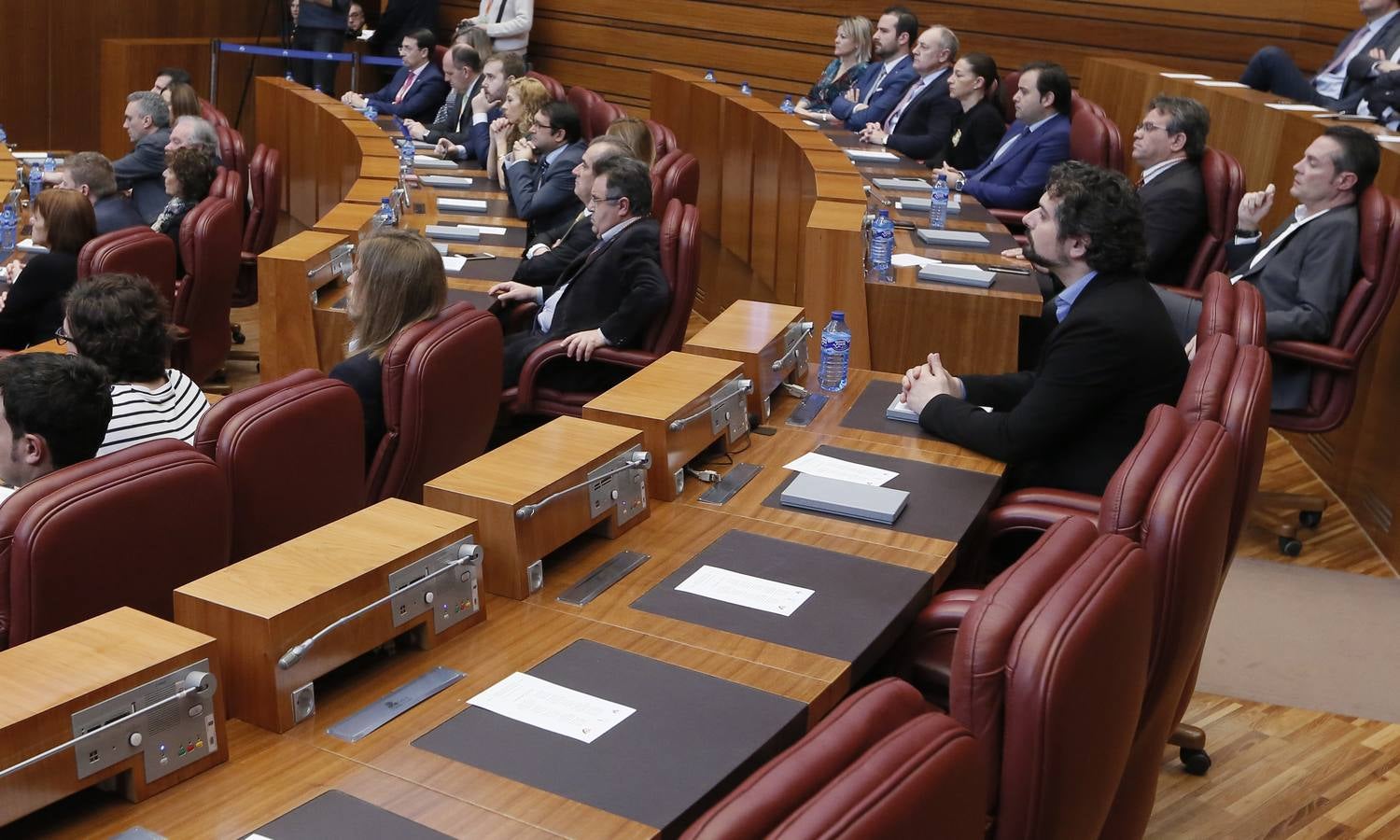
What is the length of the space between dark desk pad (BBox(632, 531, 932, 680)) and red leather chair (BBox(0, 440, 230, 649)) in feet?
2.41

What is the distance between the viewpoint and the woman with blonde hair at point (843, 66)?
827cm

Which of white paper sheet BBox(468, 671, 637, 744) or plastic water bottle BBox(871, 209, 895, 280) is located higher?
plastic water bottle BBox(871, 209, 895, 280)

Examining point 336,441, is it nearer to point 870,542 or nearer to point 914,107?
point 870,542

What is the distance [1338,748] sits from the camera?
334 cm

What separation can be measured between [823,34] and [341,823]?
26.9 feet

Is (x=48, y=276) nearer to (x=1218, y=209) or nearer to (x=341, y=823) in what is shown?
(x=341, y=823)

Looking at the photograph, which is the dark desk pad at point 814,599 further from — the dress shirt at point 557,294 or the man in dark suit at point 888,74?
the man in dark suit at point 888,74

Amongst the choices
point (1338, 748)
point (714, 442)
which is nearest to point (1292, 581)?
point (1338, 748)

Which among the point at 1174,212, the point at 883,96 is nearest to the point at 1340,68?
the point at 883,96

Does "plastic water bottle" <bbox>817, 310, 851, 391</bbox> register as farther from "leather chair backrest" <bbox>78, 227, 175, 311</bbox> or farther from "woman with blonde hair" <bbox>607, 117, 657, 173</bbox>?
"woman with blonde hair" <bbox>607, 117, 657, 173</bbox>

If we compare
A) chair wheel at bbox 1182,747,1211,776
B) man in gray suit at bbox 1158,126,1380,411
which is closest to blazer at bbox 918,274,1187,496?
chair wheel at bbox 1182,747,1211,776

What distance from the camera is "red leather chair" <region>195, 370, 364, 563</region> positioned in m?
2.56

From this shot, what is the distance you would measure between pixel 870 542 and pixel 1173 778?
1.14 m

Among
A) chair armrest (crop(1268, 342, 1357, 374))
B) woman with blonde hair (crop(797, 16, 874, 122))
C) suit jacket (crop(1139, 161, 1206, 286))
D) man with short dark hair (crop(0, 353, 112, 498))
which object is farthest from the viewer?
woman with blonde hair (crop(797, 16, 874, 122))
